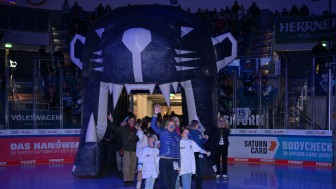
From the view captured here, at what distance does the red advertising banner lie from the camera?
16156 millimetres

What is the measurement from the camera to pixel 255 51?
22.4 metres

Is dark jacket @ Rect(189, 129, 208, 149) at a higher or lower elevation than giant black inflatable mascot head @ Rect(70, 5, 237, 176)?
lower

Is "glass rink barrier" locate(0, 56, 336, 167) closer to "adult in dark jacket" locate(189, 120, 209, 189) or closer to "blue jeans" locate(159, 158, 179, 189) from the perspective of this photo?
"adult in dark jacket" locate(189, 120, 209, 189)

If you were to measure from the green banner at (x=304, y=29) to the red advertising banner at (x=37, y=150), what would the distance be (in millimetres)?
9388

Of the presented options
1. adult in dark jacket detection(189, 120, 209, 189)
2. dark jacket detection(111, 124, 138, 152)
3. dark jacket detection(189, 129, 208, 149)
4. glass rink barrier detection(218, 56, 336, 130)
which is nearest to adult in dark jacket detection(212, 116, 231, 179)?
adult in dark jacket detection(189, 120, 209, 189)

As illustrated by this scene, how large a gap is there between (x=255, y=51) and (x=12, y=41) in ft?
33.7

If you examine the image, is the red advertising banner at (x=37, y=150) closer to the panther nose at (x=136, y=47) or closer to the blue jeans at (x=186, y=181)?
the panther nose at (x=136, y=47)

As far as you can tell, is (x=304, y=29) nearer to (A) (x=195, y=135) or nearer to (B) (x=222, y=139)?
(B) (x=222, y=139)

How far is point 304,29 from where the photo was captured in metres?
21.7

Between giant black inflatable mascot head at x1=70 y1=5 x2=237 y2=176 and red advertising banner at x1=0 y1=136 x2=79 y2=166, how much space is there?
15.8 feet

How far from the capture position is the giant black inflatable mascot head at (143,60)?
10.6 meters

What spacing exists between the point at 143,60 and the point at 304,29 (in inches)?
492

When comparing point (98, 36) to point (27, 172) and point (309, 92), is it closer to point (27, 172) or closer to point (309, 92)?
point (27, 172)

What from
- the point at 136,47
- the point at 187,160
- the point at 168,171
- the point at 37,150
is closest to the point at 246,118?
the point at 37,150
